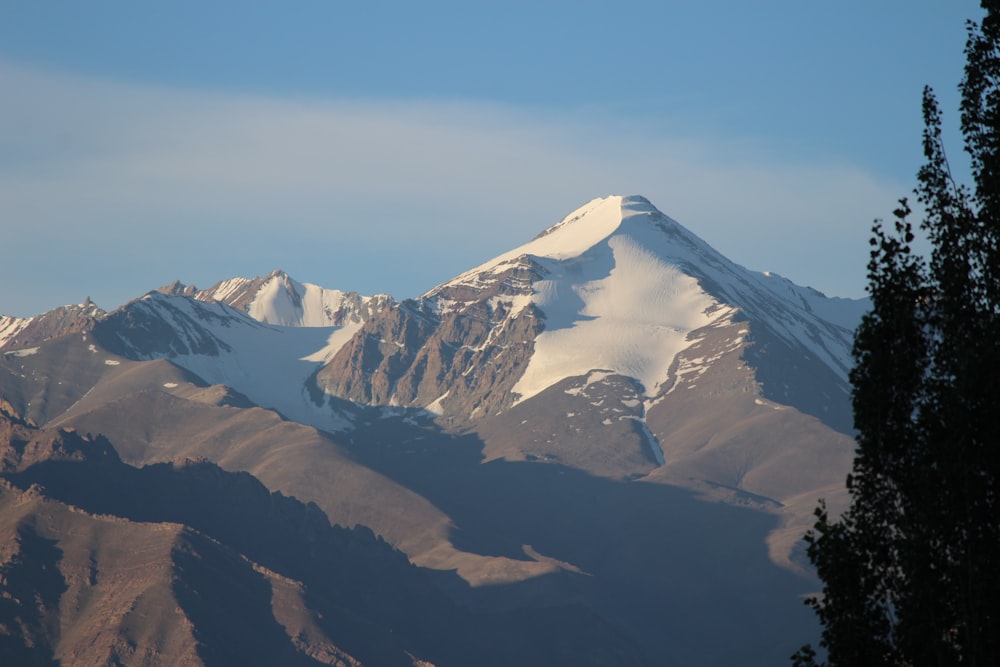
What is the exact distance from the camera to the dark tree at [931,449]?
176 ft

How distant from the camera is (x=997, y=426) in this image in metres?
53.8

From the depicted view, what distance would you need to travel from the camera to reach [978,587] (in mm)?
53156

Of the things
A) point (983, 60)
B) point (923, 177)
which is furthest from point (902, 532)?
point (983, 60)

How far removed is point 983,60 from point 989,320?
1039 centimetres

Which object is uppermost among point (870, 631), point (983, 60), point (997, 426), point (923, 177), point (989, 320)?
point (983, 60)

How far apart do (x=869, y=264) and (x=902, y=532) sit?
32.1 ft

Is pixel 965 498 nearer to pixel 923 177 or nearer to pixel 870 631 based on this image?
pixel 870 631

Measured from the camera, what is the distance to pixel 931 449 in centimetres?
5469

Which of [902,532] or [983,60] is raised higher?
[983,60]

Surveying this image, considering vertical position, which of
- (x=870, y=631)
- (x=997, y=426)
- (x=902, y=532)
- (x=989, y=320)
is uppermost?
(x=989, y=320)

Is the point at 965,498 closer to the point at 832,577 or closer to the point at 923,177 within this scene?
the point at 832,577

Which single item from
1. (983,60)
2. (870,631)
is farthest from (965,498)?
(983,60)

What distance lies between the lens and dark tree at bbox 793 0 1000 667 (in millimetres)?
53719

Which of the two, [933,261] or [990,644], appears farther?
[933,261]
